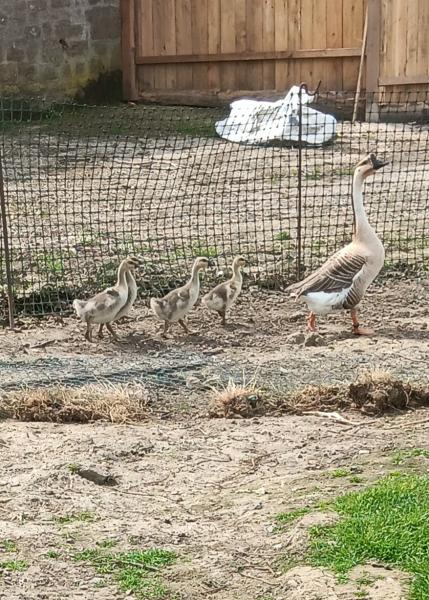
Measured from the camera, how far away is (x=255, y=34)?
19.3m

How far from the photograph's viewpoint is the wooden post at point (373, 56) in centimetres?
1742

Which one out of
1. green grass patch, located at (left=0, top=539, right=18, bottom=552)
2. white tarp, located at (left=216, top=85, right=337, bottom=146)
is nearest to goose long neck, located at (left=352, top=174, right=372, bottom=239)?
green grass patch, located at (left=0, top=539, right=18, bottom=552)

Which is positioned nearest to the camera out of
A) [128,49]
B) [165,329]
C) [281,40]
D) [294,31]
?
[165,329]

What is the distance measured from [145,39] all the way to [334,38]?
4.08 m

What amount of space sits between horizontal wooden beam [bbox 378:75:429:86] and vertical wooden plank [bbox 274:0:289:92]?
2.15 meters

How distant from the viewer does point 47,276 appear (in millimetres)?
9398

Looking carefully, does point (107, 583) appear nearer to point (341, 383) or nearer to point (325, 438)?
point (325, 438)

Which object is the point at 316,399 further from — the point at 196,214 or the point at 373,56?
the point at 373,56

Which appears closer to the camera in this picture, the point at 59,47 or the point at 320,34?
the point at 320,34

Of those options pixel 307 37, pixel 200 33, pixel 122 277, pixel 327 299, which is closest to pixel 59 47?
pixel 200 33

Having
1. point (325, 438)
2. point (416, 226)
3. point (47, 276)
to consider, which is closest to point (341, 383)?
point (325, 438)

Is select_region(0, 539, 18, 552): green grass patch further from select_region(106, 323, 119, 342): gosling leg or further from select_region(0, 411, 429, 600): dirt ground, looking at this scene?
select_region(106, 323, 119, 342): gosling leg

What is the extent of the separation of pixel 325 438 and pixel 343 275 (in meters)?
2.40

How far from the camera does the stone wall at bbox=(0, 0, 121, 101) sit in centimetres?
1967
